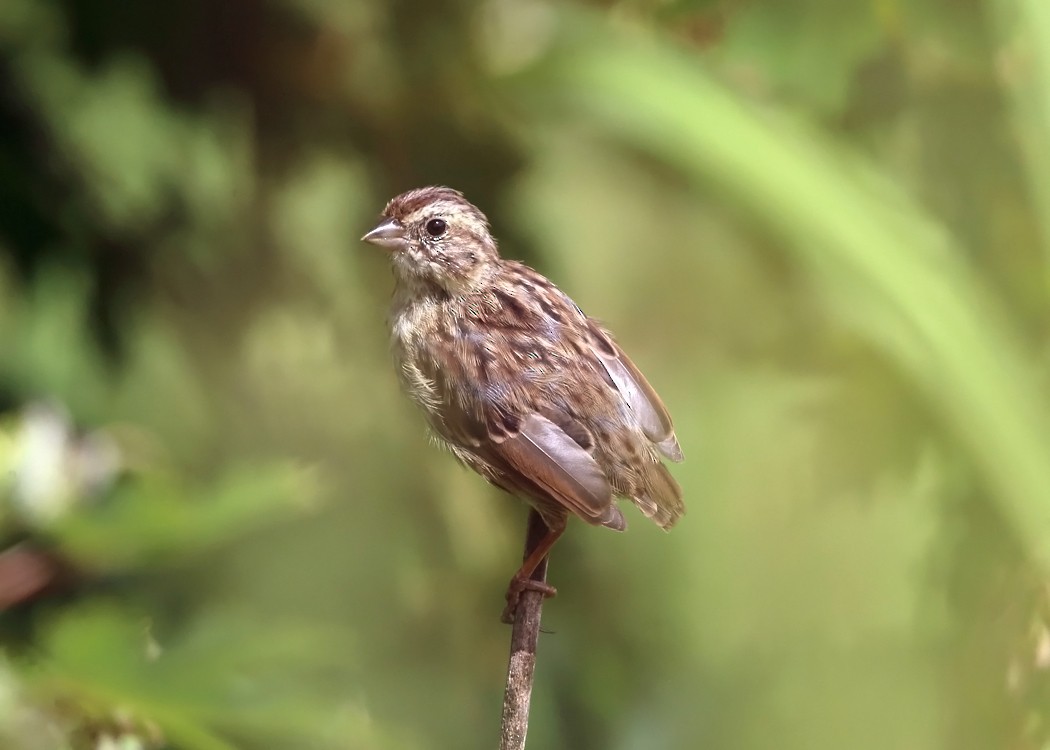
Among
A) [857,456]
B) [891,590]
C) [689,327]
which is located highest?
[689,327]

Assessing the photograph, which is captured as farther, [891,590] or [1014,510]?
[891,590]

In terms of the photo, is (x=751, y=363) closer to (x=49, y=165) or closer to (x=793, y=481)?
(x=793, y=481)

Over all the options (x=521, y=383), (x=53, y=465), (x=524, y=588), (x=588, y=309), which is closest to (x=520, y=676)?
(x=524, y=588)

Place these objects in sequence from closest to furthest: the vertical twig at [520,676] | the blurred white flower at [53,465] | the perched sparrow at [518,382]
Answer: the vertical twig at [520,676]
the perched sparrow at [518,382]
the blurred white flower at [53,465]

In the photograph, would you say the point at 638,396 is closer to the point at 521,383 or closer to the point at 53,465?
the point at 521,383

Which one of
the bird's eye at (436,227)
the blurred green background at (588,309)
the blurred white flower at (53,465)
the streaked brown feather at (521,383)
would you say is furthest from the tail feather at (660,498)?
the blurred white flower at (53,465)

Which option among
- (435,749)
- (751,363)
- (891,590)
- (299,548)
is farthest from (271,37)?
(891,590)

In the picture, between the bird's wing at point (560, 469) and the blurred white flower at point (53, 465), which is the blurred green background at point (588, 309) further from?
the bird's wing at point (560, 469)
